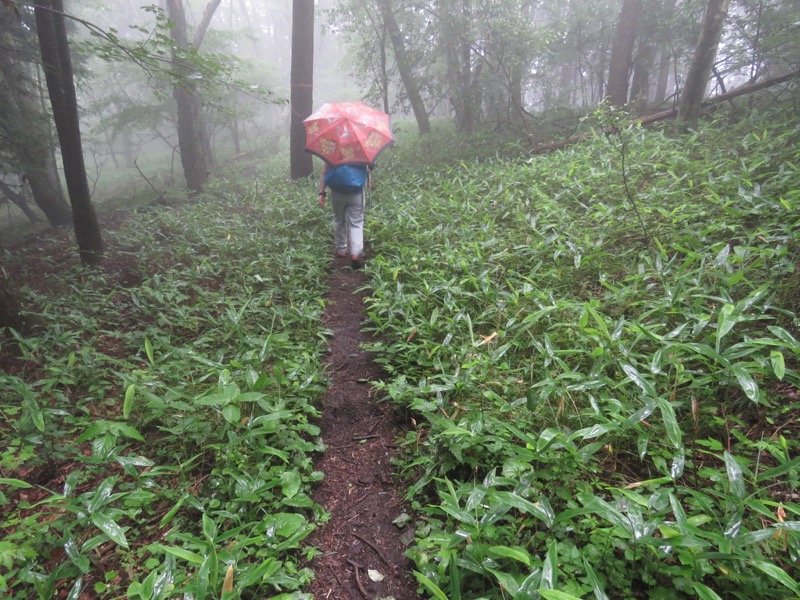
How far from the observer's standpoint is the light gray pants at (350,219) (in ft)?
16.0

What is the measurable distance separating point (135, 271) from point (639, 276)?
5.66 meters

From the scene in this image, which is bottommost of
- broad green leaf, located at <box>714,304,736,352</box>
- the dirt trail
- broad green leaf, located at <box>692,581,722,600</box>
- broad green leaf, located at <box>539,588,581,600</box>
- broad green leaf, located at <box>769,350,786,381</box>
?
the dirt trail

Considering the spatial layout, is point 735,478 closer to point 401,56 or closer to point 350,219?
point 350,219

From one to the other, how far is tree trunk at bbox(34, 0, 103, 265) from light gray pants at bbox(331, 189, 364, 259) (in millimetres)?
3022

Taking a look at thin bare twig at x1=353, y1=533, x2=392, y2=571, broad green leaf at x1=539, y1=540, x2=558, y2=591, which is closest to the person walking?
thin bare twig at x1=353, y1=533, x2=392, y2=571

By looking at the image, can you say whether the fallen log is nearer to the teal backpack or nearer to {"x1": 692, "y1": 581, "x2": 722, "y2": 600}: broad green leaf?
the teal backpack

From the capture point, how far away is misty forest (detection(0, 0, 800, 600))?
1594 mm

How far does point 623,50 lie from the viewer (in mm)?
9141

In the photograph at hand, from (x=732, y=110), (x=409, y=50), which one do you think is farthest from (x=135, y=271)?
(x=732, y=110)

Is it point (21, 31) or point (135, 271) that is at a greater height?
point (21, 31)

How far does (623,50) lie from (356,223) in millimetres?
8656

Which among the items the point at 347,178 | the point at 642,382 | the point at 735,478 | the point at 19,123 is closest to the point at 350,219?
the point at 347,178

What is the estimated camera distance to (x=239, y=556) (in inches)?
65.2

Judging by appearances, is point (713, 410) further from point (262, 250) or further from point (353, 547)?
point (262, 250)
